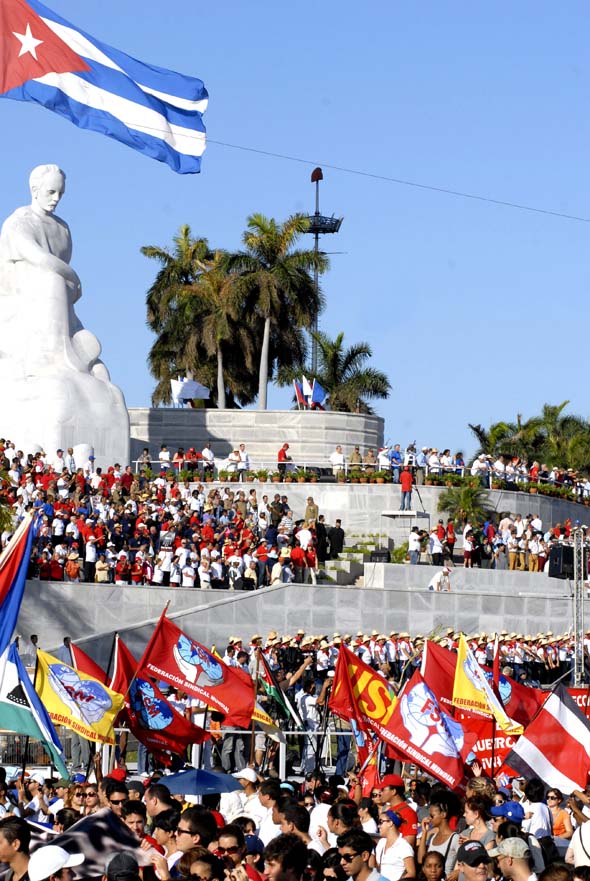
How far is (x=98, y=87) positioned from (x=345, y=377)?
1599 inches

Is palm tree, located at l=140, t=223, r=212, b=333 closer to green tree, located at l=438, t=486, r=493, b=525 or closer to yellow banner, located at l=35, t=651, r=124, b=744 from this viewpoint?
green tree, located at l=438, t=486, r=493, b=525

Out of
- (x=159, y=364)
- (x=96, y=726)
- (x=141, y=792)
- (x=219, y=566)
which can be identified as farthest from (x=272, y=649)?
(x=159, y=364)

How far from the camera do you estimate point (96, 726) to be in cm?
1529

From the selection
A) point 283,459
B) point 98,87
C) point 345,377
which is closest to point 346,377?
point 345,377

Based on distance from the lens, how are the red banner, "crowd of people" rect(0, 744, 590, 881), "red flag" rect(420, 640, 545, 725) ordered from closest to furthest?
"crowd of people" rect(0, 744, 590, 881) → "red flag" rect(420, 640, 545, 725) → the red banner

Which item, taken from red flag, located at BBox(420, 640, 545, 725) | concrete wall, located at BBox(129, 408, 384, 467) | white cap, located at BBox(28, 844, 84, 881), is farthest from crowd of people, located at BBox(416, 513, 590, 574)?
white cap, located at BBox(28, 844, 84, 881)

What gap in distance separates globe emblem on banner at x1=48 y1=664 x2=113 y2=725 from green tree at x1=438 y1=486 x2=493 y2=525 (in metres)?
26.8

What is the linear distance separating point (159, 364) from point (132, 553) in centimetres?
3162

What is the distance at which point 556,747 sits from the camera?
13.8 metres

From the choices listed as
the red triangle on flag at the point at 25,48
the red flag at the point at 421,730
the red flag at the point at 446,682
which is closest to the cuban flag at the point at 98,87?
the red triangle on flag at the point at 25,48

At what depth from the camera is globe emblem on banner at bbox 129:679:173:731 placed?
→ 15617 millimetres

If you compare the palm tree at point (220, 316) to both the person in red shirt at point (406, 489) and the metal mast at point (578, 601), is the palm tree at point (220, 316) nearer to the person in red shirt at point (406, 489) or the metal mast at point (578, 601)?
the person in red shirt at point (406, 489)

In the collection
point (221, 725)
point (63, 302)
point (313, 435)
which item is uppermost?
point (63, 302)

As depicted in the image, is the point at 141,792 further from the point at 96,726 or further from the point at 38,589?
the point at 38,589
